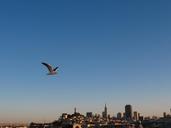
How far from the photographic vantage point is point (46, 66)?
42625 millimetres

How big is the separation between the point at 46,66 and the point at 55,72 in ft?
5.47

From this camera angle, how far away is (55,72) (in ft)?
143
